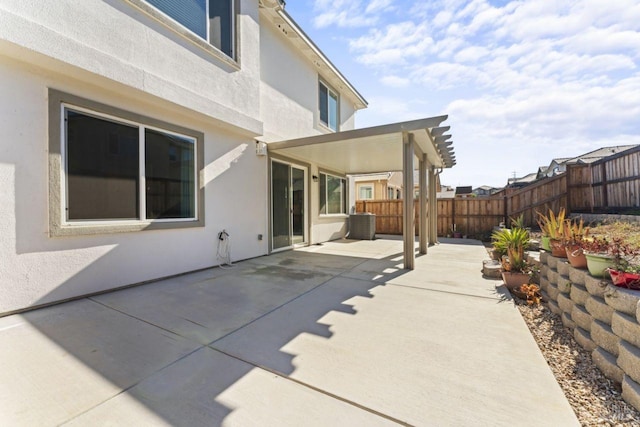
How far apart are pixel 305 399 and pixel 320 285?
2.75 meters

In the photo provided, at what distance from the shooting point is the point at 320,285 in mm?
4617

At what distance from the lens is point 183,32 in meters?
4.91

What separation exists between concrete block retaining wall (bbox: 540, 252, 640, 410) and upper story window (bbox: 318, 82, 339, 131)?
29.2 ft

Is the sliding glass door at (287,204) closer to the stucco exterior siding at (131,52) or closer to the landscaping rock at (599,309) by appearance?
the stucco exterior siding at (131,52)

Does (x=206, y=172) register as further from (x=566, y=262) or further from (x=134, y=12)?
(x=566, y=262)

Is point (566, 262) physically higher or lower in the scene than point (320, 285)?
higher

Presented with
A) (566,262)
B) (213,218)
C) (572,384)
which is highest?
(213,218)

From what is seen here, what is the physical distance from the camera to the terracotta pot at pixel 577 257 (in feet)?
9.75

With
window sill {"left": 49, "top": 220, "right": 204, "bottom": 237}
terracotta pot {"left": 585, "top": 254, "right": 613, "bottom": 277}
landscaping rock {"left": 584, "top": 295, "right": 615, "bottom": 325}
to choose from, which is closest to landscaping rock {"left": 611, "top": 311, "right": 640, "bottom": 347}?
landscaping rock {"left": 584, "top": 295, "right": 615, "bottom": 325}

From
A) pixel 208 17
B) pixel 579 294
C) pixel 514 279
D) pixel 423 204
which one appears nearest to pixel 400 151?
pixel 423 204

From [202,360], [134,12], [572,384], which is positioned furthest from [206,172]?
[572,384]

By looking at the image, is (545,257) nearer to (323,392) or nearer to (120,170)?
(323,392)

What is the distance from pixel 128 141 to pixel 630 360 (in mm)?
6384

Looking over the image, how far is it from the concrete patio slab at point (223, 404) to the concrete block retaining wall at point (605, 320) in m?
1.81
